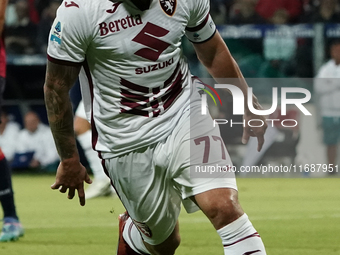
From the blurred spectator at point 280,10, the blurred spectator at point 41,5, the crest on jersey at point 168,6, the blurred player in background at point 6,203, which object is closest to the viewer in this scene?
the crest on jersey at point 168,6

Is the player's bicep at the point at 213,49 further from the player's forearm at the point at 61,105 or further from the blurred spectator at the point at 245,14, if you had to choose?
the blurred spectator at the point at 245,14

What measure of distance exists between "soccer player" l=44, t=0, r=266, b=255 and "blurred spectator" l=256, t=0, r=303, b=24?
789cm

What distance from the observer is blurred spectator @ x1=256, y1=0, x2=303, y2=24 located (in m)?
11.3

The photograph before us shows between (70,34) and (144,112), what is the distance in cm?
54

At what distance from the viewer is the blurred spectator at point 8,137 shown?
38.6 feet

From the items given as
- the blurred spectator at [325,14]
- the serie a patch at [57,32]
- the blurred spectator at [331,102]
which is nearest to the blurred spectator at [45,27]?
the blurred spectator at [325,14]

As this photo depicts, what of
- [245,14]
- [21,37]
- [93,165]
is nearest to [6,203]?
[93,165]

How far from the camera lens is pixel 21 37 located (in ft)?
40.1

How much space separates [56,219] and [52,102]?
3.48 metres

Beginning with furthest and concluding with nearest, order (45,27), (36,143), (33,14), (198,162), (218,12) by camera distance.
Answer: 1. (33,14)
2. (45,27)
3. (218,12)
4. (36,143)
5. (198,162)

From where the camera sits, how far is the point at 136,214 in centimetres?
355

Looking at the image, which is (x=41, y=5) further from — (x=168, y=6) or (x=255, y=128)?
(x=168, y=6)

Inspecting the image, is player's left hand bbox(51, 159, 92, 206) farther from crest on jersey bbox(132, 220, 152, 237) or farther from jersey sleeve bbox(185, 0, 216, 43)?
jersey sleeve bbox(185, 0, 216, 43)

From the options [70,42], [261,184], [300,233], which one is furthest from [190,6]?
[261,184]
